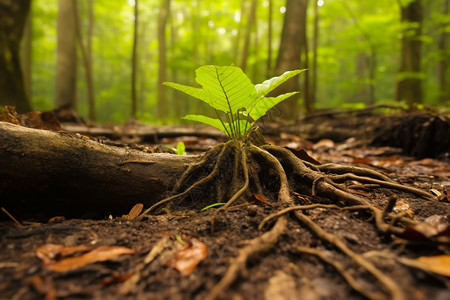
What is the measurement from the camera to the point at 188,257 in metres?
1.04

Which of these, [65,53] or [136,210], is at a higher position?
[65,53]

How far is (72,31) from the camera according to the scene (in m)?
7.88

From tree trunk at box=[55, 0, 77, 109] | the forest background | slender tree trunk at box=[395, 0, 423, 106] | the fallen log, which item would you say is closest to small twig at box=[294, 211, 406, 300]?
the fallen log

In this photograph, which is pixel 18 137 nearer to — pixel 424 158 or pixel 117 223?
pixel 117 223

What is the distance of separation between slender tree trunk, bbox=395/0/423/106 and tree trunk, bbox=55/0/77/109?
9.49 metres

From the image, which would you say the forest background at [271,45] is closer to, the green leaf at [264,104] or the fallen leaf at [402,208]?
the green leaf at [264,104]

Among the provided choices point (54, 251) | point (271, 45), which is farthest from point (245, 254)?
point (271, 45)

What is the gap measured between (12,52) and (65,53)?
137 inches

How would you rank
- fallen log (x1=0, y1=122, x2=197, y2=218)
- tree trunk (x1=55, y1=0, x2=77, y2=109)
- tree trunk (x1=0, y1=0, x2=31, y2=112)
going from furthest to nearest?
1. tree trunk (x1=55, y1=0, x2=77, y2=109)
2. tree trunk (x1=0, y1=0, x2=31, y2=112)
3. fallen log (x1=0, y1=122, x2=197, y2=218)

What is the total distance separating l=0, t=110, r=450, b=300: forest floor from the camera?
0.83m

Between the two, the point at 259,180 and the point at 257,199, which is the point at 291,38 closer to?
the point at 259,180

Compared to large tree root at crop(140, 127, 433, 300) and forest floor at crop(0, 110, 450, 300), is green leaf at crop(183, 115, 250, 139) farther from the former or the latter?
forest floor at crop(0, 110, 450, 300)

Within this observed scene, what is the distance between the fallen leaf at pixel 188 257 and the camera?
3.20ft

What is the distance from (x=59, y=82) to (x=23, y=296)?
28.4 ft
